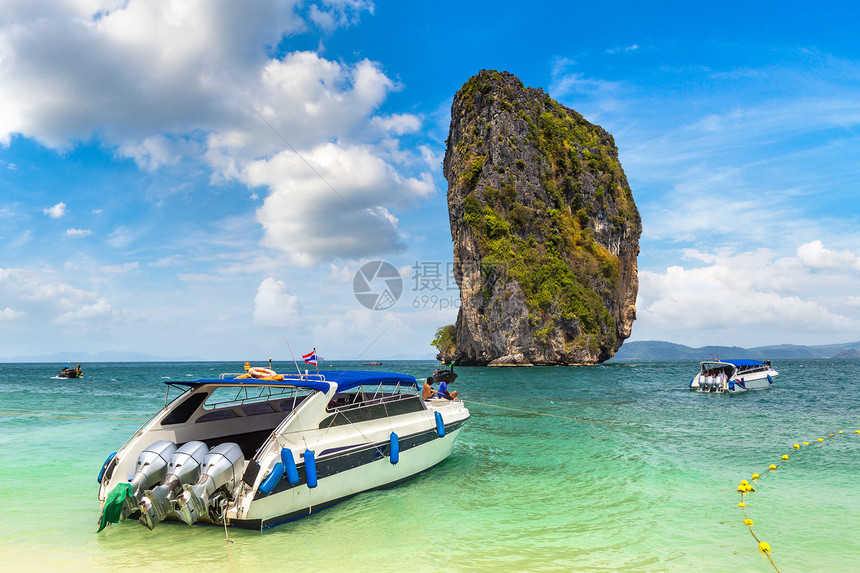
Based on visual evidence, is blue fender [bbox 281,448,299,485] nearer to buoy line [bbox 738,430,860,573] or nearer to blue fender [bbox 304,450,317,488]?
blue fender [bbox 304,450,317,488]

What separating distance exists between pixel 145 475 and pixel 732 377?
117 ft

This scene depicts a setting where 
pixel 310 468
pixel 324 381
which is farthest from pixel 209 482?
pixel 324 381

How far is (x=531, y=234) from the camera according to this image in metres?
70.6

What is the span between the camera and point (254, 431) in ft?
32.3

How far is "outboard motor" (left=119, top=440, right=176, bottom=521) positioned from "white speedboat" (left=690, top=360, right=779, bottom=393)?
112ft

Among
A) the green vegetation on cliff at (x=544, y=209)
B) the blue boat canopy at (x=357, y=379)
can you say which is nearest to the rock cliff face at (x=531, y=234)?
the green vegetation on cliff at (x=544, y=209)

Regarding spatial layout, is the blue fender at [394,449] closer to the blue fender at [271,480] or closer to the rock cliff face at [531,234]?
the blue fender at [271,480]

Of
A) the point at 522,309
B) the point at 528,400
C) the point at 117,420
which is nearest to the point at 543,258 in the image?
the point at 522,309

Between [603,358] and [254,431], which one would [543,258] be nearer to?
[603,358]

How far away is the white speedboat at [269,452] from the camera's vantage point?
6742mm

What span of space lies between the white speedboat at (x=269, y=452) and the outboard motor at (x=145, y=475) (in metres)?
0.01

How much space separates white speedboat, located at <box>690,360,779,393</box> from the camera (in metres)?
32.4

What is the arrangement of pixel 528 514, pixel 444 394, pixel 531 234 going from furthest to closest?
pixel 531 234
pixel 444 394
pixel 528 514

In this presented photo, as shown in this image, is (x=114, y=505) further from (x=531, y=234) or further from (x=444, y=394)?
(x=531, y=234)
